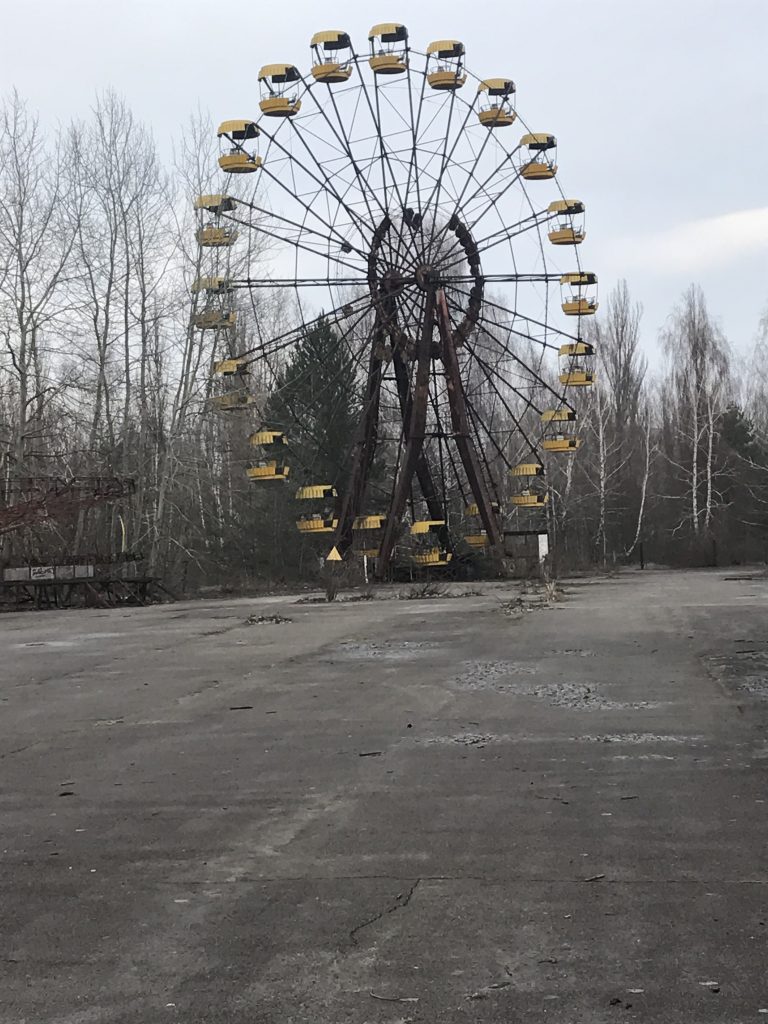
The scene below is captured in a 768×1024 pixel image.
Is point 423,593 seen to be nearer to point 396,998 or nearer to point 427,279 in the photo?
point 427,279

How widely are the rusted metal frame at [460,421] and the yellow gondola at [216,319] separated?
630 centimetres

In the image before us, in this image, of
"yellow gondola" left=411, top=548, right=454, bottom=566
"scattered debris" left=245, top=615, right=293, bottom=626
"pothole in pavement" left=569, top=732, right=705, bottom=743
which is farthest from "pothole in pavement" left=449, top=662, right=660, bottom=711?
A: "yellow gondola" left=411, top=548, right=454, bottom=566

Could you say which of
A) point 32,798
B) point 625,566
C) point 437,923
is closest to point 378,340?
point 625,566

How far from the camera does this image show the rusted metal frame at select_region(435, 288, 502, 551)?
34.1m

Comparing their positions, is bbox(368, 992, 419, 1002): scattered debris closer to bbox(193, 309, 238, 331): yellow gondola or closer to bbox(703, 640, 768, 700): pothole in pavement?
bbox(703, 640, 768, 700): pothole in pavement

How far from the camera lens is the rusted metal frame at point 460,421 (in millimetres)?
34062

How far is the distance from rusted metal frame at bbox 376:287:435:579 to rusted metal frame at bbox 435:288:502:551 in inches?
16.0

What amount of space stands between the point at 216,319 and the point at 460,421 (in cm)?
797

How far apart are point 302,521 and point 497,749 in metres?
26.6

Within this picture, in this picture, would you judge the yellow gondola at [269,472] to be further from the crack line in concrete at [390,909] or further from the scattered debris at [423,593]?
the crack line in concrete at [390,909]

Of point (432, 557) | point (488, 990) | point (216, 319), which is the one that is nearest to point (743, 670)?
point (488, 990)

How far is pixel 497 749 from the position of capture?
7664mm

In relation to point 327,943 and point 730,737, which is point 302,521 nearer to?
point 730,737

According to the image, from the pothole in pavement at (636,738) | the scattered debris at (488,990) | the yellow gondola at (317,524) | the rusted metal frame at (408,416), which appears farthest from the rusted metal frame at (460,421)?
the scattered debris at (488,990)
